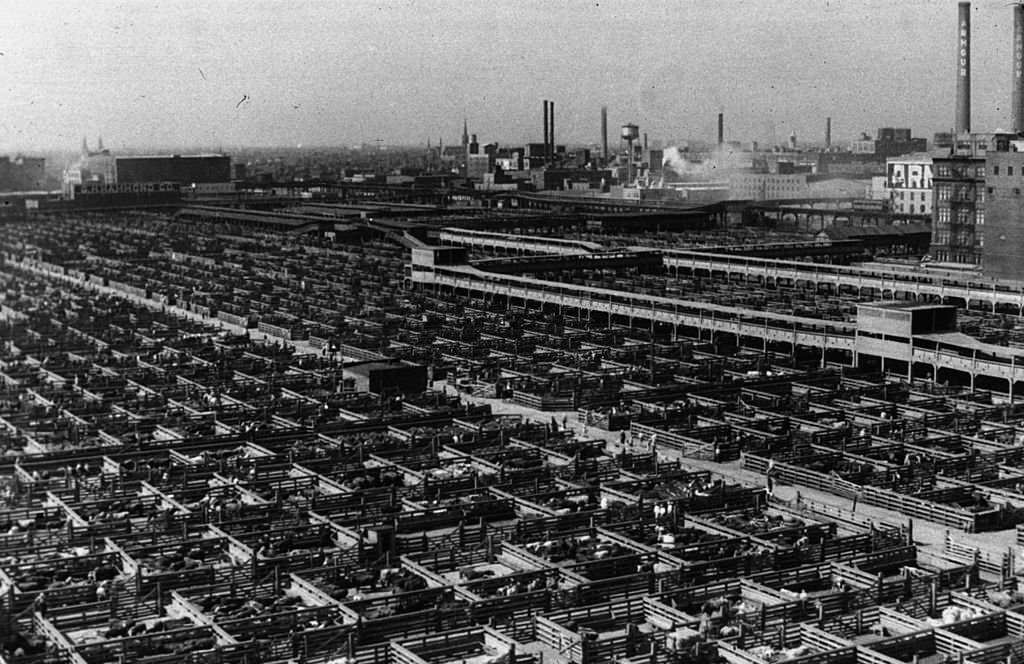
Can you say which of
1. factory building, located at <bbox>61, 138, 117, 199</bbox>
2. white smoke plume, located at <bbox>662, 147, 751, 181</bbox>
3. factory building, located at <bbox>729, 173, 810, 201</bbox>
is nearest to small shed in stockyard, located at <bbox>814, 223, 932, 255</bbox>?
factory building, located at <bbox>729, 173, 810, 201</bbox>

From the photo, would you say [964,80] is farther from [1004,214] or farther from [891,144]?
[891,144]

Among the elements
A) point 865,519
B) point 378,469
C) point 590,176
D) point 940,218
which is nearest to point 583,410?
point 378,469

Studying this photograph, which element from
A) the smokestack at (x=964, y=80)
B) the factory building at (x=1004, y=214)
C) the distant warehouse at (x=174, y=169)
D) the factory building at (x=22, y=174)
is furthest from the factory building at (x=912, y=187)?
the distant warehouse at (x=174, y=169)

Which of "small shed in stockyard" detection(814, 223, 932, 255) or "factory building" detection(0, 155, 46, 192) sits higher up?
"factory building" detection(0, 155, 46, 192)

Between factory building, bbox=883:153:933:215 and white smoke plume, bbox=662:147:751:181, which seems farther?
white smoke plume, bbox=662:147:751:181

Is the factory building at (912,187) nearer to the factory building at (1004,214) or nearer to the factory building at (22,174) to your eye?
the factory building at (1004,214)

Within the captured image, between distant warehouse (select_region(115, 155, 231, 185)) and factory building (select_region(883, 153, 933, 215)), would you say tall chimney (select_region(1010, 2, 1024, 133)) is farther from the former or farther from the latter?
distant warehouse (select_region(115, 155, 231, 185))
